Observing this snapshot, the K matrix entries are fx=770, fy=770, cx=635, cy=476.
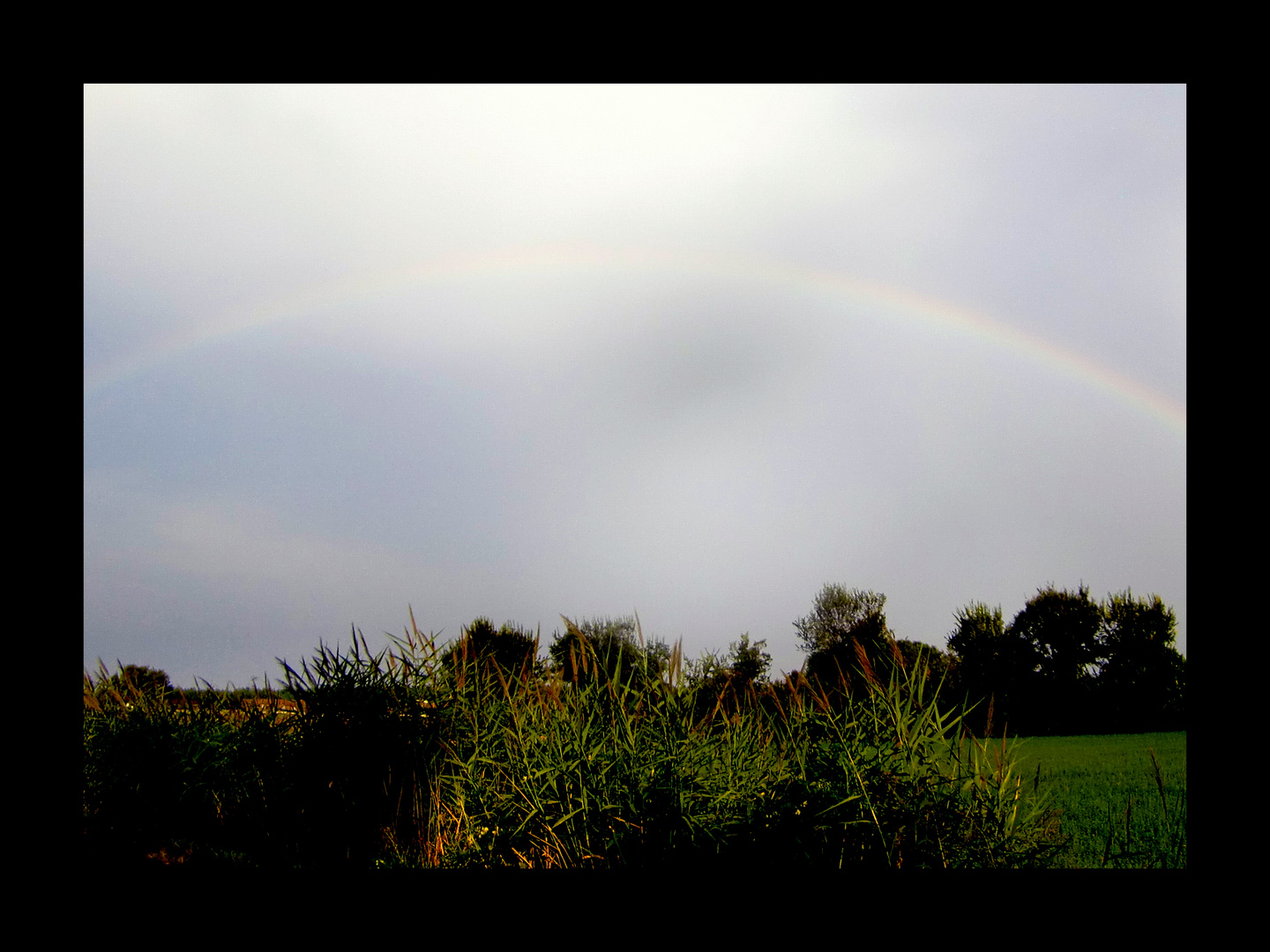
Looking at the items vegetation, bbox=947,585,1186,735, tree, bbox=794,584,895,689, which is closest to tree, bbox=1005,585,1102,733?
vegetation, bbox=947,585,1186,735

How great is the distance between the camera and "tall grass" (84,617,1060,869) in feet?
10.2

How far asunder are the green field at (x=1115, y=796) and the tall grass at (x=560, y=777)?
39cm

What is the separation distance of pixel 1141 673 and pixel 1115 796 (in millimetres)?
4846

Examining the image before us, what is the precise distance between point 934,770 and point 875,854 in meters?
0.42

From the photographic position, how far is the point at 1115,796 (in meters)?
5.27

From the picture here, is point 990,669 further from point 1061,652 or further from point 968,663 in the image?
point 1061,652

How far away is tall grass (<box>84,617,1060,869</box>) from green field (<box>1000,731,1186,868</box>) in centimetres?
39

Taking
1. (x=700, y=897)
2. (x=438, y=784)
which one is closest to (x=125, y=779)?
(x=438, y=784)

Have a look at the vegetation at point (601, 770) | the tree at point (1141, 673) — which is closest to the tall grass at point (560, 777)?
the vegetation at point (601, 770)

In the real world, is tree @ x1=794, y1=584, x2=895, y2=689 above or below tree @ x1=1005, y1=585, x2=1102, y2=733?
above

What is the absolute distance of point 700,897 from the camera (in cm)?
212

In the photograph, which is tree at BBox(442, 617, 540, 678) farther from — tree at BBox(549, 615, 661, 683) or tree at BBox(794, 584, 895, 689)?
tree at BBox(794, 584, 895, 689)

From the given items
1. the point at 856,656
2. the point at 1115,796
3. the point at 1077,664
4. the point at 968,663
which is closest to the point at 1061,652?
the point at 1077,664
